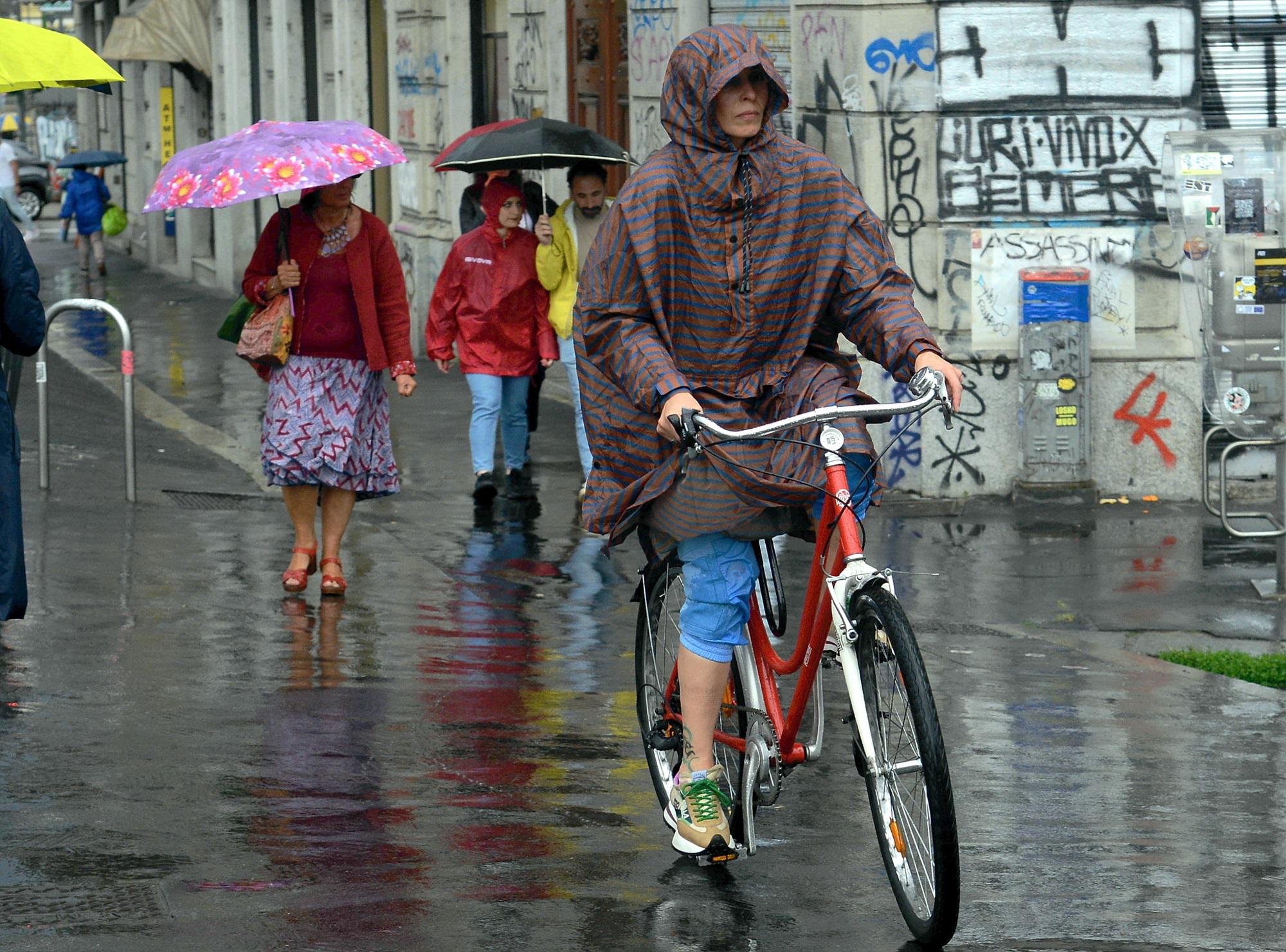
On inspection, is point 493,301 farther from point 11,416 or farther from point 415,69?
point 415,69

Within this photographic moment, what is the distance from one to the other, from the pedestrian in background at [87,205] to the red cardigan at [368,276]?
19.8m

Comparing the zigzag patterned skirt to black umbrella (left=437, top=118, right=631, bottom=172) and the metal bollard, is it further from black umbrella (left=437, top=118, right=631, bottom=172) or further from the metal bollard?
black umbrella (left=437, top=118, right=631, bottom=172)

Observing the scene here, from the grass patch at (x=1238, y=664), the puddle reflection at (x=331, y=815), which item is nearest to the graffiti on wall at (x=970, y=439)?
the grass patch at (x=1238, y=664)

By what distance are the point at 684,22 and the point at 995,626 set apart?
21.0 ft

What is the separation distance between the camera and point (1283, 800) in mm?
5270

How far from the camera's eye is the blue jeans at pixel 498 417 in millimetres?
11133

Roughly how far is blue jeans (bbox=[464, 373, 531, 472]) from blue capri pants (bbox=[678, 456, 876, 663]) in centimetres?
666

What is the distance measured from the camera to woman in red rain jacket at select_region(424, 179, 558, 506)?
11133mm

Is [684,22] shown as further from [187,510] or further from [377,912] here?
[377,912]

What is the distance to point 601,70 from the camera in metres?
15.3

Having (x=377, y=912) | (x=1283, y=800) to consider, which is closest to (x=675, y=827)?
(x=377, y=912)

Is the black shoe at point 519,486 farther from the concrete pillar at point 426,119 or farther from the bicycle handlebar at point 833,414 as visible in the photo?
the bicycle handlebar at point 833,414

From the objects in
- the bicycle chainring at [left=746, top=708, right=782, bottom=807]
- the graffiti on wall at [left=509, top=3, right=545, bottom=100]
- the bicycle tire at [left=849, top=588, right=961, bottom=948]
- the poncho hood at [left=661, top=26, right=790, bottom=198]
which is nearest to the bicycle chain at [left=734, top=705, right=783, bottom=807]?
the bicycle chainring at [left=746, top=708, right=782, bottom=807]

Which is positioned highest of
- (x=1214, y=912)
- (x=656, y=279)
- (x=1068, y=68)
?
(x=1068, y=68)
